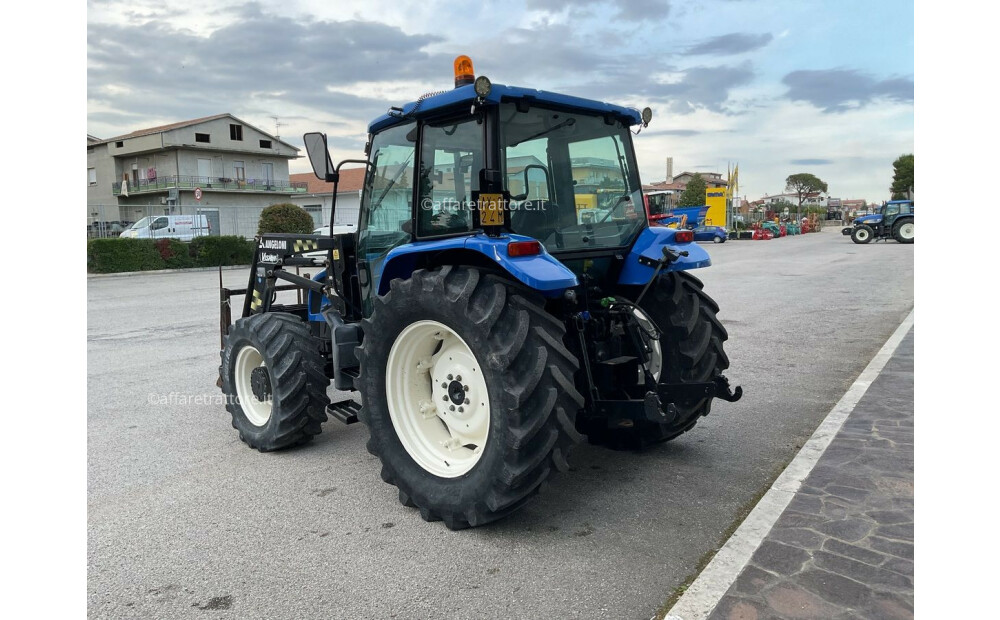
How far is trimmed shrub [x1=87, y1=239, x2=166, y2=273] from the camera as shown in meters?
21.5

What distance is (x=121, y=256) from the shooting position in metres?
22.0

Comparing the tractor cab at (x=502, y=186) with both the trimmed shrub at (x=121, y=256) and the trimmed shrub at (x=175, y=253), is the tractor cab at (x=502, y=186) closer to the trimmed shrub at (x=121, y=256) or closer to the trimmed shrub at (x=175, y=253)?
the trimmed shrub at (x=121, y=256)

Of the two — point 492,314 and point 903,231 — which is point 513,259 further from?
point 903,231

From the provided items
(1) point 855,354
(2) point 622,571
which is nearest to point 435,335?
(2) point 622,571

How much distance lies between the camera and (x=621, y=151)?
4.74m

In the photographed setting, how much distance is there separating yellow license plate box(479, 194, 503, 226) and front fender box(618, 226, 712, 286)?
1094 mm

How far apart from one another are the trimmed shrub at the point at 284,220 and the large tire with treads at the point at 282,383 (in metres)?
21.4

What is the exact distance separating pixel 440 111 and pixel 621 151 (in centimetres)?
130

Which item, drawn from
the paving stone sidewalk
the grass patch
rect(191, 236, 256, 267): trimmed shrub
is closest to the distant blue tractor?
rect(191, 236, 256, 267): trimmed shrub

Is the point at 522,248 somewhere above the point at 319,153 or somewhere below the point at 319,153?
below

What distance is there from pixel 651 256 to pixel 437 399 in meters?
1.60

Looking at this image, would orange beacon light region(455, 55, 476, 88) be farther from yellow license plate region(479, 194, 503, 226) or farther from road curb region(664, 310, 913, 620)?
road curb region(664, 310, 913, 620)

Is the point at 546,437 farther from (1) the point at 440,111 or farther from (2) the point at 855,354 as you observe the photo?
(2) the point at 855,354

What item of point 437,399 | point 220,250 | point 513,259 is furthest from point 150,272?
point 513,259
